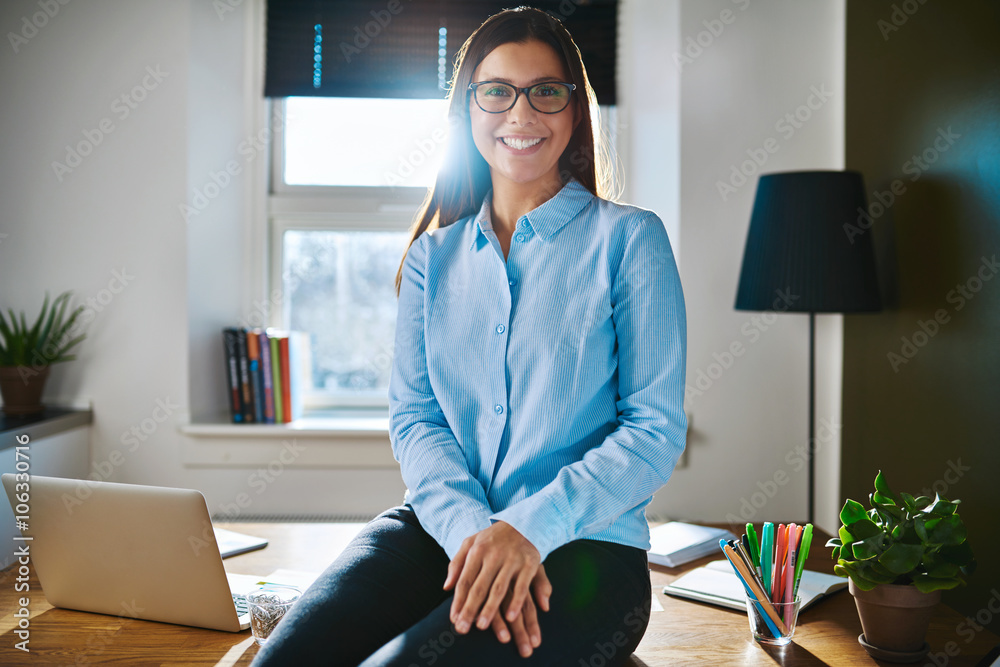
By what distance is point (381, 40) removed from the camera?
9.25 feet

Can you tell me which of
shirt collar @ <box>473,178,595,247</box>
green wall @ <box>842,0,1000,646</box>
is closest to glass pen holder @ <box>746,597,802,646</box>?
shirt collar @ <box>473,178,595,247</box>

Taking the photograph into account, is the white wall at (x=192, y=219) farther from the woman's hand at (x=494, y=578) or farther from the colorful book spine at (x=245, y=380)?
the woman's hand at (x=494, y=578)

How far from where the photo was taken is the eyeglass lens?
1301 mm

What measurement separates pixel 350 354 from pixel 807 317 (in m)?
1.67

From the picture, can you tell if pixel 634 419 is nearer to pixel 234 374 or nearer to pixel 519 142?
pixel 519 142

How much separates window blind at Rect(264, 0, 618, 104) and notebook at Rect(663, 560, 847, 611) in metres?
2.01

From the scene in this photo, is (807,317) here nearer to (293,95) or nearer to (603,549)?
(603,549)

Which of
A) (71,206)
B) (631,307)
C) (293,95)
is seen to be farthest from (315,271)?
(631,307)

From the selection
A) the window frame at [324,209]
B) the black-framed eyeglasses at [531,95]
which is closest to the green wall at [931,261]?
the window frame at [324,209]

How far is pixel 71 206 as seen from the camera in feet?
8.23

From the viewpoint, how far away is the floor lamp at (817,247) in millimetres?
2084

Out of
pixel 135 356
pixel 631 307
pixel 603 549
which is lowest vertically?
pixel 603 549

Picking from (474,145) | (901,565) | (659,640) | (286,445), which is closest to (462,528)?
(659,640)

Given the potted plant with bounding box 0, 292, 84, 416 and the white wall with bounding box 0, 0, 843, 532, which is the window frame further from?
the potted plant with bounding box 0, 292, 84, 416
